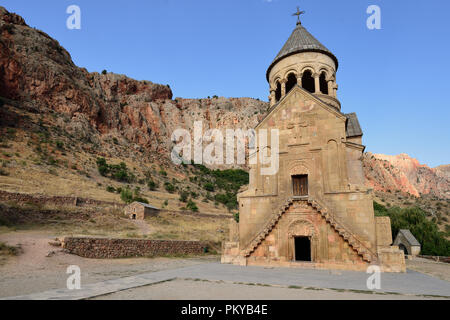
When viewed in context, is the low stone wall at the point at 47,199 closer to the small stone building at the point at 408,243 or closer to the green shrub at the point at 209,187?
the small stone building at the point at 408,243

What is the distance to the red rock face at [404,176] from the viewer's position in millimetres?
85956

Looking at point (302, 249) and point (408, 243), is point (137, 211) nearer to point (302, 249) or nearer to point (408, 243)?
point (302, 249)

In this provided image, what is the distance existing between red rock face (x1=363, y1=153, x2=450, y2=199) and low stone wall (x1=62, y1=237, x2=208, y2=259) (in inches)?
2965

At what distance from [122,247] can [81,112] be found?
5684 centimetres

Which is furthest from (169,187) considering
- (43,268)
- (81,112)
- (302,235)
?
(302,235)

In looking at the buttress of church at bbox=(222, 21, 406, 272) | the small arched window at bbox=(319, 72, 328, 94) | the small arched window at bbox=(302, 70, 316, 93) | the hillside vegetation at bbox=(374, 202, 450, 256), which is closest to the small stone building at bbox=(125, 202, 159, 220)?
the buttress of church at bbox=(222, 21, 406, 272)

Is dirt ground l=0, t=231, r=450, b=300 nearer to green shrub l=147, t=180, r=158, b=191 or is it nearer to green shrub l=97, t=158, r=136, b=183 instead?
green shrub l=97, t=158, r=136, b=183

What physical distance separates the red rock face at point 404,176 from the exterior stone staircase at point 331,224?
77.2 meters

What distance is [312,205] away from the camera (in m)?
14.1

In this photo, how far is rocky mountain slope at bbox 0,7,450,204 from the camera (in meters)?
51.3

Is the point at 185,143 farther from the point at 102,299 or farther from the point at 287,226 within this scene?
the point at 102,299

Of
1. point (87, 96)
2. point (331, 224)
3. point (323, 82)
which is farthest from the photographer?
point (87, 96)

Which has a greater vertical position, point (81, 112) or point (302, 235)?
point (81, 112)

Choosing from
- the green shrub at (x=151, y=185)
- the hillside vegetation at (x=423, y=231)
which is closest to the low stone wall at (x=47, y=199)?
the green shrub at (x=151, y=185)
